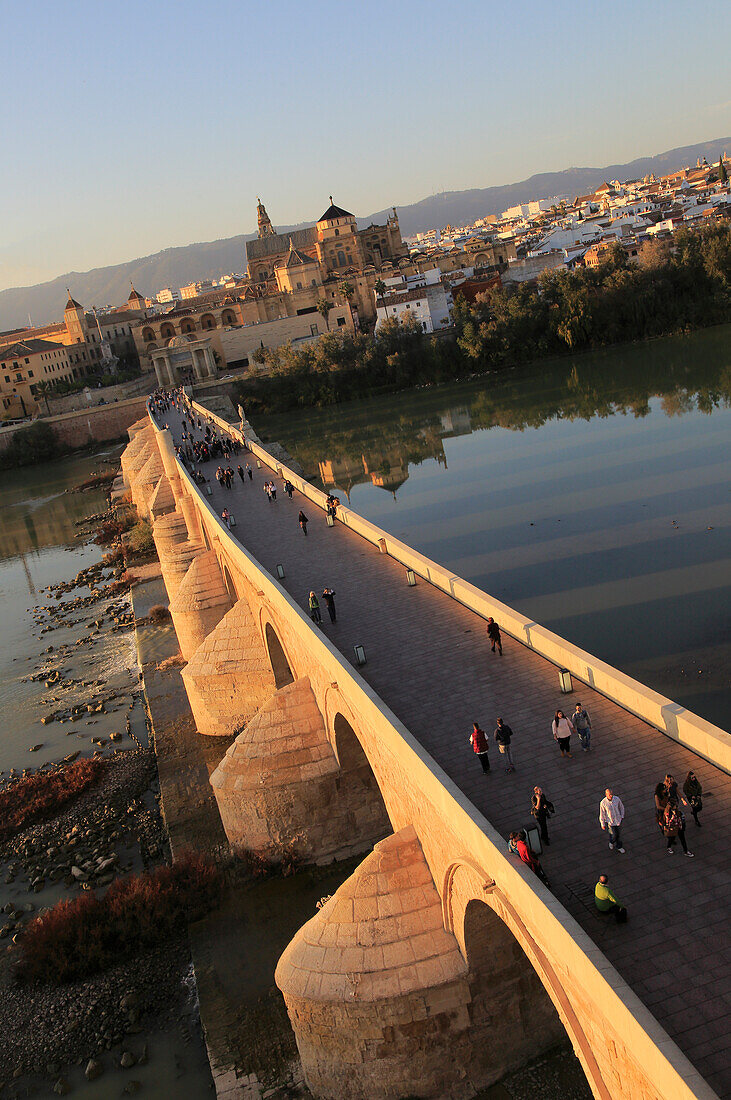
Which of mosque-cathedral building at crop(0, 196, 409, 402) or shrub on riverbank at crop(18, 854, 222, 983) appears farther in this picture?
mosque-cathedral building at crop(0, 196, 409, 402)

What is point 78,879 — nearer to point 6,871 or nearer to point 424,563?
point 6,871

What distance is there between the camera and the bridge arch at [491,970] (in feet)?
22.1

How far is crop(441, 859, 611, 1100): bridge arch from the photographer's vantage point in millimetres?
6727

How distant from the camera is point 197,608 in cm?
1789

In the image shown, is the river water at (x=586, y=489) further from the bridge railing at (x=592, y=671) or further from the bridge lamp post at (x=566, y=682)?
the bridge lamp post at (x=566, y=682)

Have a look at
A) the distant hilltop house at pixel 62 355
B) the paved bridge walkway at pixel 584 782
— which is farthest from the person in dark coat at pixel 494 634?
the distant hilltop house at pixel 62 355

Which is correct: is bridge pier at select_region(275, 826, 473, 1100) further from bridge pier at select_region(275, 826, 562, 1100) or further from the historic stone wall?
the historic stone wall

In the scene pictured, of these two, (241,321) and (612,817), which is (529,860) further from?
(241,321)

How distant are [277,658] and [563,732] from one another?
7.46m

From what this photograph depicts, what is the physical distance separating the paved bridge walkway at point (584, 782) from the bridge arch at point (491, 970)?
0.60m

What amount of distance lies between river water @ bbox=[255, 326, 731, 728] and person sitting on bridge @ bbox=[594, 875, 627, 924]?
20.0 feet

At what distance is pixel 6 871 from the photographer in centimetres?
1230

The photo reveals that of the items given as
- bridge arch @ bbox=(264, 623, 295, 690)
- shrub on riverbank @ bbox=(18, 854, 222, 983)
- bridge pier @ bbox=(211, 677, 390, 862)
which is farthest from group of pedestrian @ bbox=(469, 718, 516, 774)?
bridge arch @ bbox=(264, 623, 295, 690)

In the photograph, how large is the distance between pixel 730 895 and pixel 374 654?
16.6ft
